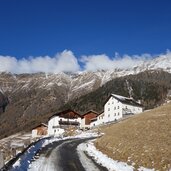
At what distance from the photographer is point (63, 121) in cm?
16212

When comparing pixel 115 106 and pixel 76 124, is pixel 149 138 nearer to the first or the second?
pixel 115 106

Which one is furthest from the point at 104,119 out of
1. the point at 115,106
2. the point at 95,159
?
the point at 95,159

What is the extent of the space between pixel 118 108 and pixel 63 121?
101 ft

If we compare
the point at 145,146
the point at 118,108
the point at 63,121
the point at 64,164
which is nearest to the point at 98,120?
the point at 118,108

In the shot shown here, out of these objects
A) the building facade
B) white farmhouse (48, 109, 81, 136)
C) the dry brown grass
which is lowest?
the dry brown grass

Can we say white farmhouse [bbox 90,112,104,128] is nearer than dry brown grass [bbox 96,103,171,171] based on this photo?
No

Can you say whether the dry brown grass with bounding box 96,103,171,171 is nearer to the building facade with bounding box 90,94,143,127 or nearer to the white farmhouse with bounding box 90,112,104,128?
the building facade with bounding box 90,94,143,127

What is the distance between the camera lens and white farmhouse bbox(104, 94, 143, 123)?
14138 centimetres

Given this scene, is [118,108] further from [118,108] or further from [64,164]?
[64,164]

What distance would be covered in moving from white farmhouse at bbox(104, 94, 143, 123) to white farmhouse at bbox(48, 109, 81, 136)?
17981mm

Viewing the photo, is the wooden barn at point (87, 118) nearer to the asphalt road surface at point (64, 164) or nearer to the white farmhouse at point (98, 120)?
the white farmhouse at point (98, 120)

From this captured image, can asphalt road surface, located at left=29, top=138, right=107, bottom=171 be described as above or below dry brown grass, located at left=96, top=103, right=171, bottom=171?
below

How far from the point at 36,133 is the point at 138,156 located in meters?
153

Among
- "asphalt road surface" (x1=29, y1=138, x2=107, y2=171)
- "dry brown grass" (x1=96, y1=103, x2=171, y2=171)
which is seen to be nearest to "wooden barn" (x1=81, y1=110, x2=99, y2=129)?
"dry brown grass" (x1=96, y1=103, x2=171, y2=171)
